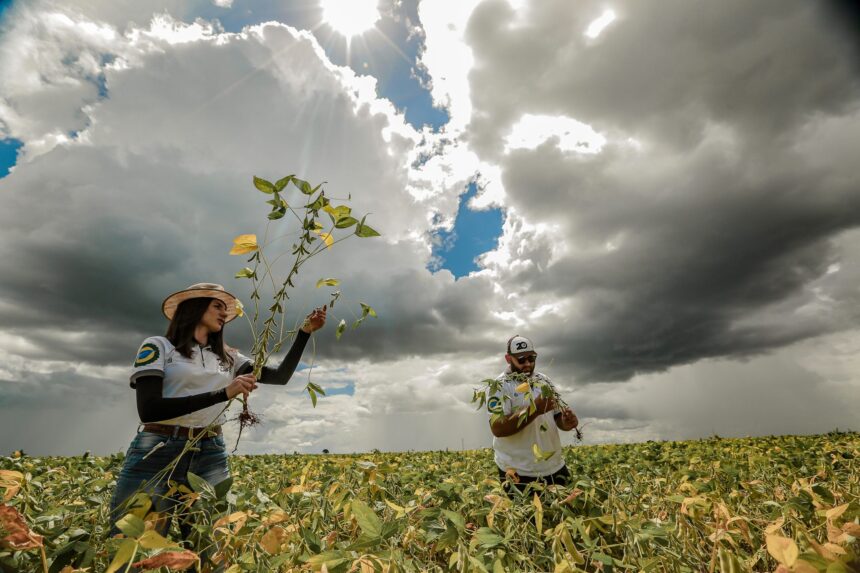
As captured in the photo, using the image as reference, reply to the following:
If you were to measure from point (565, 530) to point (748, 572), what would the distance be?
2.18ft

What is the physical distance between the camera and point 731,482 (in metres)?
4.24

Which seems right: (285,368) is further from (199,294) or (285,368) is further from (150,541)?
(150,541)

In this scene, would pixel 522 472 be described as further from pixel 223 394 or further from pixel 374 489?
pixel 223 394

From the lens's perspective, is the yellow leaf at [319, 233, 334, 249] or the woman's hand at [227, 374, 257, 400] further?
the woman's hand at [227, 374, 257, 400]

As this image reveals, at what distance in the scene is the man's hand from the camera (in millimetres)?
4126

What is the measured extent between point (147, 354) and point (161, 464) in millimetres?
652

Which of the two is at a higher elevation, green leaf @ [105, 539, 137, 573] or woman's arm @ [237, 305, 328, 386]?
woman's arm @ [237, 305, 328, 386]

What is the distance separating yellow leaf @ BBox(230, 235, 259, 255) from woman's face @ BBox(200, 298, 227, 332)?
4.79ft

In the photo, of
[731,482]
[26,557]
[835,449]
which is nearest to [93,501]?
[26,557]

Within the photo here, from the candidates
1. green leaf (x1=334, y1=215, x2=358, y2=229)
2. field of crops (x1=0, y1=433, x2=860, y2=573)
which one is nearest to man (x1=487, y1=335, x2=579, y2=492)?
field of crops (x1=0, y1=433, x2=860, y2=573)

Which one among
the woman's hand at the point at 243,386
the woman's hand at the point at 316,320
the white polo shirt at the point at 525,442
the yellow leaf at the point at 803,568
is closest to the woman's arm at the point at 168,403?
the woman's hand at the point at 243,386

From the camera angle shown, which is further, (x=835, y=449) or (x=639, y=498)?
(x=835, y=449)

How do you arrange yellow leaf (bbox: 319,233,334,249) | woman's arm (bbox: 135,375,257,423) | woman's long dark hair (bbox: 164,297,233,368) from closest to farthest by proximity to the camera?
yellow leaf (bbox: 319,233,334,249), woman's arm (bbox: 135,375,257,423), woman's long dark hair (bbox: 164,297,233,368)

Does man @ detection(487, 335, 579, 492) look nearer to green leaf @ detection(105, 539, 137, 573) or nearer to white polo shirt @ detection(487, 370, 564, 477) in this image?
white polo shirt @ detection(487, 370, 564, 477)
